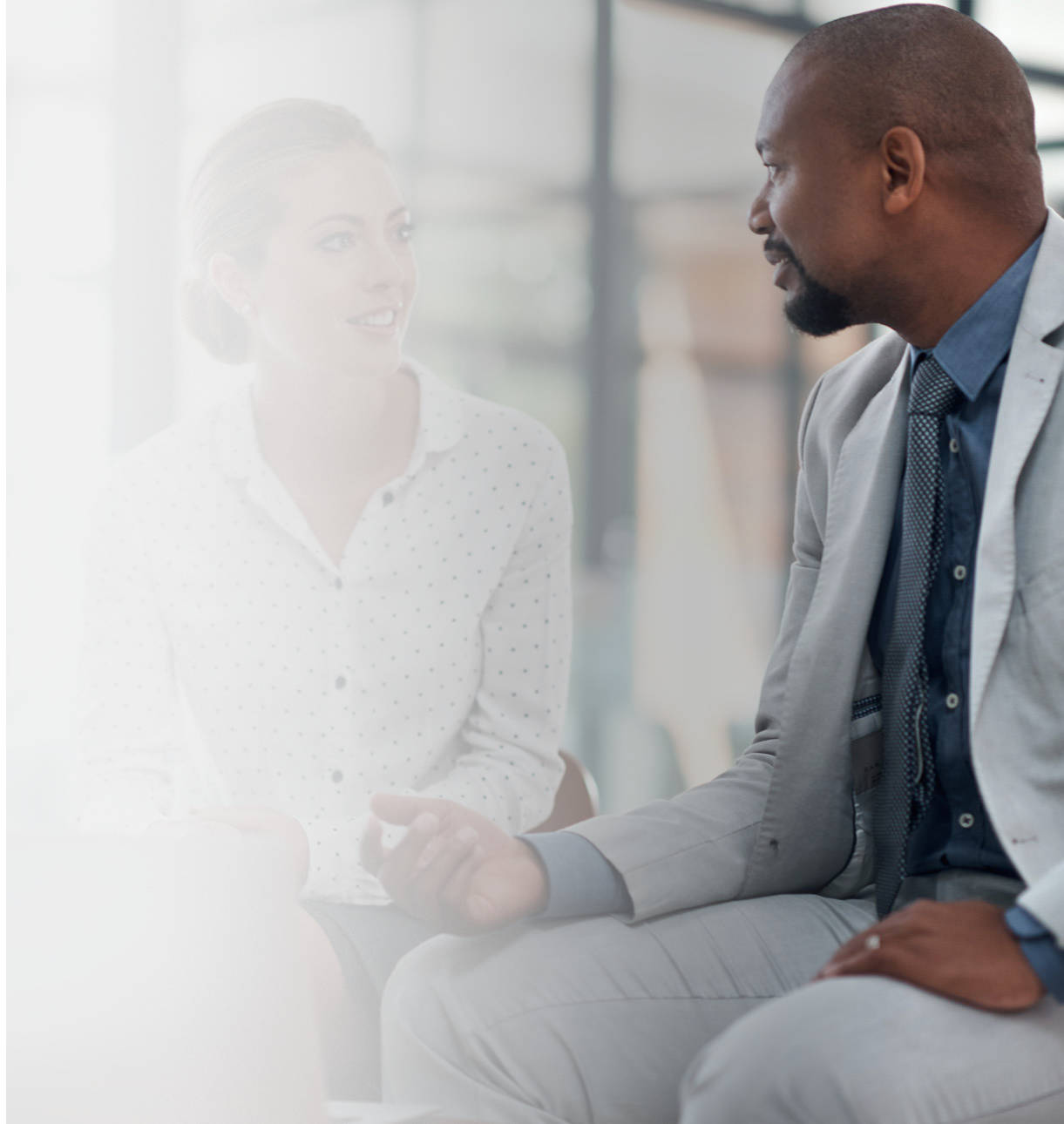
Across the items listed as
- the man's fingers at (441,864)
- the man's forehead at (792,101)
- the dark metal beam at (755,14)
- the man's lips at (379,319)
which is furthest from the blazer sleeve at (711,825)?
the dark metal beam at (755,14)

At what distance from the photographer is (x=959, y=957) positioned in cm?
106

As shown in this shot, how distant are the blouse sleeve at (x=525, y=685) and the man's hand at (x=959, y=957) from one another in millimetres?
618

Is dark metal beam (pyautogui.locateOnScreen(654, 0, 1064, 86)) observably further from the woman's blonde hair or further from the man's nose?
the woman's blonde hair

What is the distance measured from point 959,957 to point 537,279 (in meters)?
1.13

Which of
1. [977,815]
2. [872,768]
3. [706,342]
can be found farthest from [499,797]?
[706,342]

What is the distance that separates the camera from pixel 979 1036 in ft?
3.44

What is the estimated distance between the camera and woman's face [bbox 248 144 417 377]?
1531 mm

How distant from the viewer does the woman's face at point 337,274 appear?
5.02 ft

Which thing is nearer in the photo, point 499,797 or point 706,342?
point 499,797

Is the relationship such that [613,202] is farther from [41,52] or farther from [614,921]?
[614,921]

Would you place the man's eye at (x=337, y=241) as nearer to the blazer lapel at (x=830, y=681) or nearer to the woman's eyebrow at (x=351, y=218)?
the woman's eyebrow at (x=351, y=218)

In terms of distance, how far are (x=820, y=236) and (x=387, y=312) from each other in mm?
557

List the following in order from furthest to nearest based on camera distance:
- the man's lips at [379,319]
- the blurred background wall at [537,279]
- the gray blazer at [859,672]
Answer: the man's lips at [379,319]
the blurred background wall at [537,279]
the gray blazer at [859,672]

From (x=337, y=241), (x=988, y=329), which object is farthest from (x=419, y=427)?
(x=988, y=329)
